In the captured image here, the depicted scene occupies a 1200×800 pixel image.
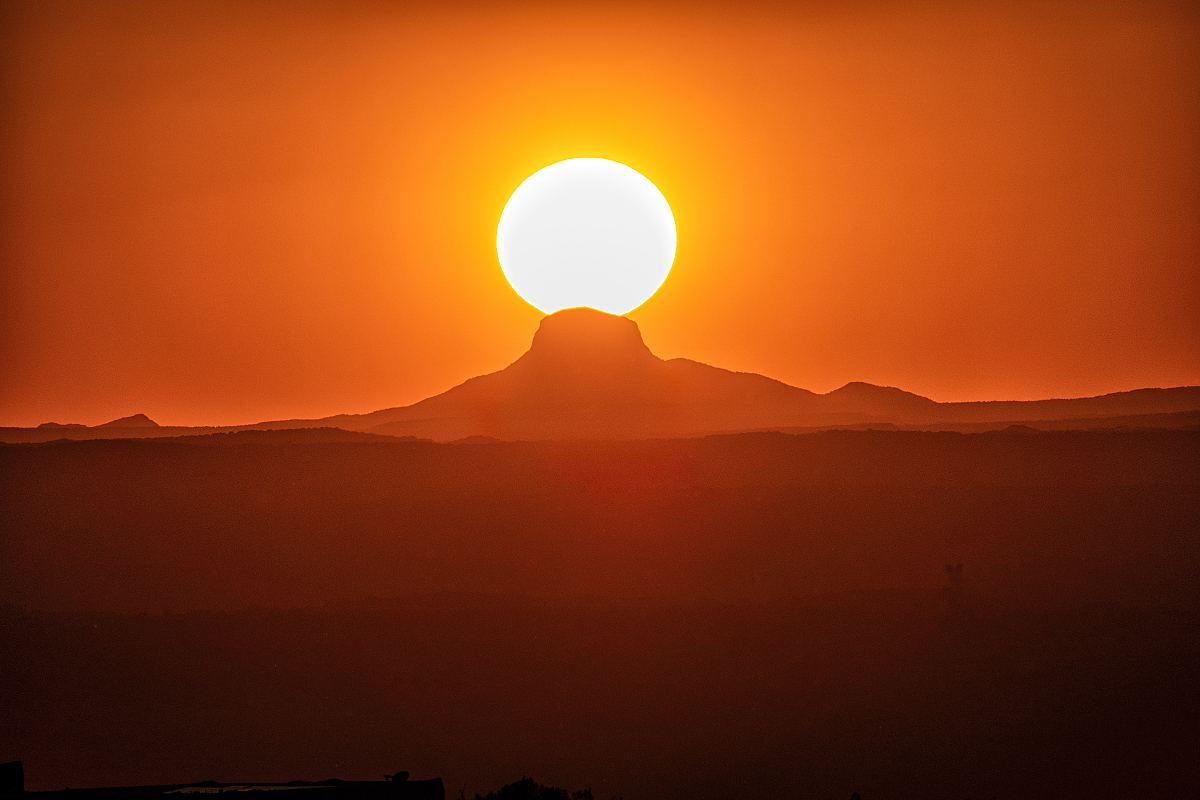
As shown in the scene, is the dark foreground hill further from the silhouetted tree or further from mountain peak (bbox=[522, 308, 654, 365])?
mountain peak (bbox=[522, 308, 654, 365])

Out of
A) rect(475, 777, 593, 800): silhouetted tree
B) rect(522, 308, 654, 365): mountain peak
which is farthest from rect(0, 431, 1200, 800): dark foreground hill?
rect(522, 308, 654, 365): mountain peak

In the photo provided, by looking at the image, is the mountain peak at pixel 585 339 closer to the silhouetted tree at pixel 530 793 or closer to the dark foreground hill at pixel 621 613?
the dark foreground hill at pixel 621 613

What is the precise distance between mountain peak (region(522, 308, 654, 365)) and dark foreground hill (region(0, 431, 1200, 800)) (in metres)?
0.38

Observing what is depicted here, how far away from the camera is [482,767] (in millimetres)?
4645

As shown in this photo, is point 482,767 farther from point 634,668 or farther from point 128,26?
point 128,26

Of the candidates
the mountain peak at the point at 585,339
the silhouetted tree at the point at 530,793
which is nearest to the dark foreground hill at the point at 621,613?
the silhouetted tree at the point at 530,793

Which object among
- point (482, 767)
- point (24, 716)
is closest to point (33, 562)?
point (24, 716)

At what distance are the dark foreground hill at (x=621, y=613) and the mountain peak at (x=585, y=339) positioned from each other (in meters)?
0.38

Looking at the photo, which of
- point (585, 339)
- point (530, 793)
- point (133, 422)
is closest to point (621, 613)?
point (530, 793)

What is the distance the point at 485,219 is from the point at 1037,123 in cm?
241

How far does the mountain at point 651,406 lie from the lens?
4949 mm

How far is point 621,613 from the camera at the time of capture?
4777mm

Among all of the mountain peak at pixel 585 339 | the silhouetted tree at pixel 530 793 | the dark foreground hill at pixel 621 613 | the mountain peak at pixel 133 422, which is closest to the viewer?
the silhouetted tree at pixel 530 793

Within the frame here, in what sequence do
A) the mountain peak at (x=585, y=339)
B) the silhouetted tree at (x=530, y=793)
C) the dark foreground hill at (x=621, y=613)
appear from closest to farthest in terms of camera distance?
the silhouetted tree at (x=530, y=793) → the dark foreground hill at (x=621, y=613) → the mountain peak at (x=585, y=339)
